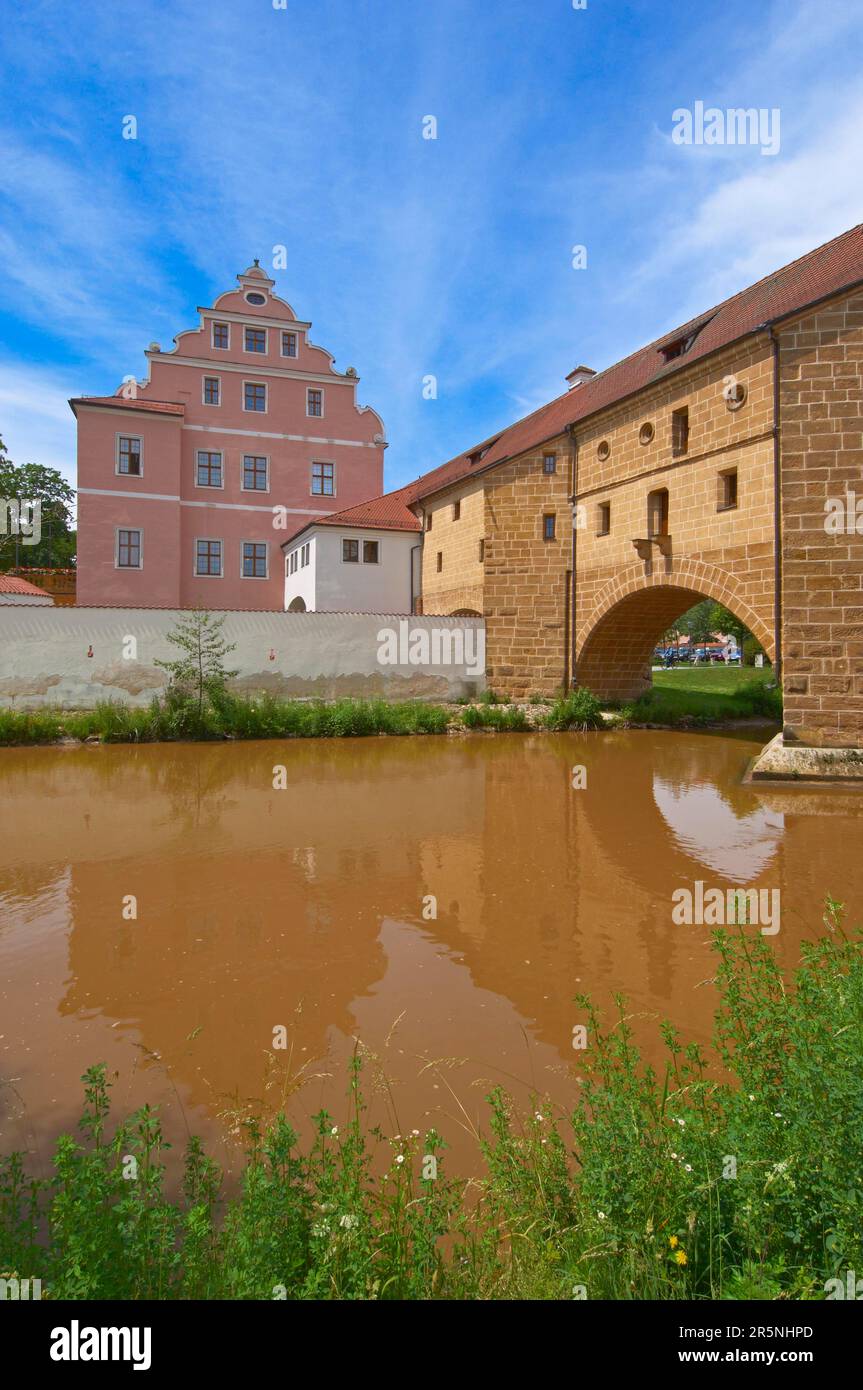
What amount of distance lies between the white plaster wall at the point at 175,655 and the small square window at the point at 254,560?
32.4 feet

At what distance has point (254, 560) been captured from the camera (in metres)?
29.4

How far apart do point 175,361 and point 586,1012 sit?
29899mm

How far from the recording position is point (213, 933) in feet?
17.6

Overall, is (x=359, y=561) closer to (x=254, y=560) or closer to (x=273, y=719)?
(x=254, y=560)

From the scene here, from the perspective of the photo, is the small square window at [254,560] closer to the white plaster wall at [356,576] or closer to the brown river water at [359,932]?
the white plaster wall at [356,576]

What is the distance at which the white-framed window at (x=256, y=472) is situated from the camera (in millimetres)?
29359

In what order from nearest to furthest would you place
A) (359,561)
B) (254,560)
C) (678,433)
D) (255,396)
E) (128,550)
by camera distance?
(678,433)
(359,561)
(128,550)
(254,560)
(255,396)

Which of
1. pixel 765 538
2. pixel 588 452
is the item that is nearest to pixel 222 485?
pixel 588 452

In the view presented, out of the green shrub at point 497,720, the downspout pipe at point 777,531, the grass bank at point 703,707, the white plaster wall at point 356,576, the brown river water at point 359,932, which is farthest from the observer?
the white plaster wall at point 356,576

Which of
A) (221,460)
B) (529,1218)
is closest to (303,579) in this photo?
(221,460)

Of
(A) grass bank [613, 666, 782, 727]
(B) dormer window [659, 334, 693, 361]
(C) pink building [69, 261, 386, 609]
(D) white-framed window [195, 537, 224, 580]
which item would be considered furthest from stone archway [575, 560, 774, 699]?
(D) white-framed window [195, 537, 224, 580]

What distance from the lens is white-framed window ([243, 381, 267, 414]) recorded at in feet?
96.4

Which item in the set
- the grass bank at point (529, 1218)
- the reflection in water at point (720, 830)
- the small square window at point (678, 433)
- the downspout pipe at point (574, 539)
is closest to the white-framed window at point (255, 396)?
the downspout pipe at point (574, 539)

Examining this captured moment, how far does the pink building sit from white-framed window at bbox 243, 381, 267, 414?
5 cm
